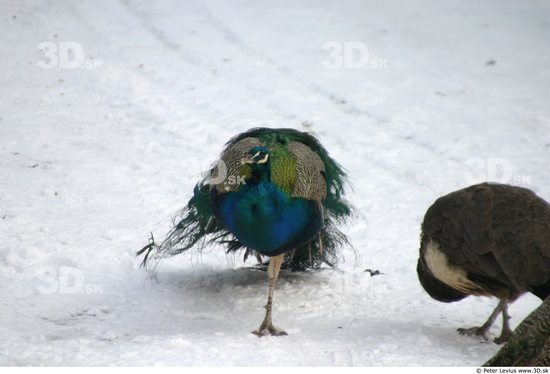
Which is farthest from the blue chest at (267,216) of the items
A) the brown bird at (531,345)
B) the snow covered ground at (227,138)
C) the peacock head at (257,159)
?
the brown bird at (531,345)

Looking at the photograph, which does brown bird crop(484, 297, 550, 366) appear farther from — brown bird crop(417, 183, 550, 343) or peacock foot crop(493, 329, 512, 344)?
peacock foot crop(493, 329, 512, 344)

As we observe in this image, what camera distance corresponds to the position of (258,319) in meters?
5.26

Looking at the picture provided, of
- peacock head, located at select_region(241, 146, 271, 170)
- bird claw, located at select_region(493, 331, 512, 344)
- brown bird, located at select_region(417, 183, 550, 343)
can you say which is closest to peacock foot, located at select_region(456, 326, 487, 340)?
brown bird, located at select_region(417, 183, 550, 343)

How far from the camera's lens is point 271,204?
466 centimetres

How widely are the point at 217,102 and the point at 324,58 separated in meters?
2.12

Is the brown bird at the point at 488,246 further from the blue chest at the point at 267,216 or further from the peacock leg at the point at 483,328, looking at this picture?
the blue chest at the point at 267,216

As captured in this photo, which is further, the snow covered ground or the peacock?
the snow covered ground

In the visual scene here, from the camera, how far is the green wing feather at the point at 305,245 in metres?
5.41

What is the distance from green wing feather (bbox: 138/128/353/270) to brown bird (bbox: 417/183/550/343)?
2.55 feet

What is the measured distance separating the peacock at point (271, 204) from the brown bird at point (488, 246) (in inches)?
28.5

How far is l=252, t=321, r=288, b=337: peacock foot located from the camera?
488cm

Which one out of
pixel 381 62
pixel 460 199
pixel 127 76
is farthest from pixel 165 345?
pixel 381 62

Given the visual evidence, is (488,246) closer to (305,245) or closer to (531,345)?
(531,345)

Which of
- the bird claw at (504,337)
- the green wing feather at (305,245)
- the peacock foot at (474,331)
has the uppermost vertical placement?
the green wing feather at (305,245)
